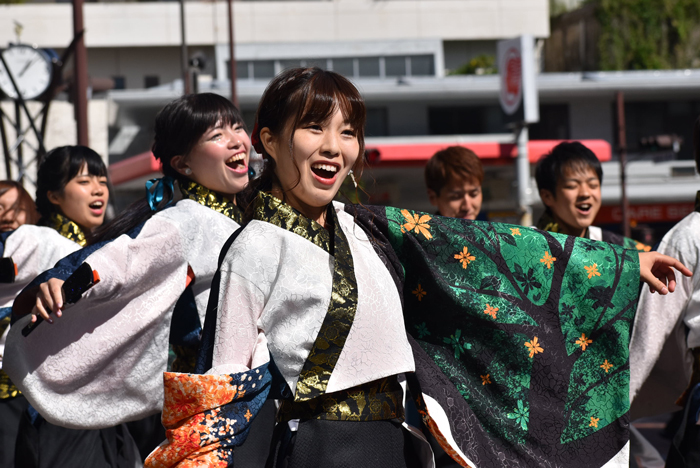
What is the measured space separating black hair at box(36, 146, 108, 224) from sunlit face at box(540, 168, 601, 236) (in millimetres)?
2170

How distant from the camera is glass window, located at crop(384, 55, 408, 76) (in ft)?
86.8

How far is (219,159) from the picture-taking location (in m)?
3.04

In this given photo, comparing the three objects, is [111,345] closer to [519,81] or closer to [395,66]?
[519,81]

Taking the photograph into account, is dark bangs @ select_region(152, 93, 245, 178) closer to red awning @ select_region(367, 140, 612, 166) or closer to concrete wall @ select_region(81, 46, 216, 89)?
red awning @ select_region(367, 140, 612, 166)

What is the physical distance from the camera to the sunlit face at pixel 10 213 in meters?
4.12

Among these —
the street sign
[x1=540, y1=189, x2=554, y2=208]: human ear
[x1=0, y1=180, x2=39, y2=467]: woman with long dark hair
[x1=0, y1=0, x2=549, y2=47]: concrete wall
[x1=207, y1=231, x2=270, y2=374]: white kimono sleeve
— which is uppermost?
[x1=0, y1=0, x2=549, y2=47]: concrete wall


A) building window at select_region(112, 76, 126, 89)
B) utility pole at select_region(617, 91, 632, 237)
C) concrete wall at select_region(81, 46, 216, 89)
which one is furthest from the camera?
concrete wall at select_region(81, 46, 216, 89)

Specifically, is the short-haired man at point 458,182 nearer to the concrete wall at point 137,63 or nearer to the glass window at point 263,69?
the glass window at point 263,69

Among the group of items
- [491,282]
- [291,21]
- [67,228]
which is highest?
[291,21]

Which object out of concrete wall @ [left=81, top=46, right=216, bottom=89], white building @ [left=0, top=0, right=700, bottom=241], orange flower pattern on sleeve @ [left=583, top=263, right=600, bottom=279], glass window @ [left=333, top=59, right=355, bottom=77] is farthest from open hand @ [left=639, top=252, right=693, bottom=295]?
concrete wall @ [left=81, top=46, right=216, bottom=89]

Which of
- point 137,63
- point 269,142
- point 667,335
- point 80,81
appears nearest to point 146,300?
point 269,142

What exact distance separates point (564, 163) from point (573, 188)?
0.13 m

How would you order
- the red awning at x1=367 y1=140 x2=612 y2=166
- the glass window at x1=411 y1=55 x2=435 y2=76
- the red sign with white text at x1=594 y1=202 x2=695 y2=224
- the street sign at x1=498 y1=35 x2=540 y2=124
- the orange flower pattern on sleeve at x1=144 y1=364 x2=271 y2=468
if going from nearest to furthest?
1. the orange flower pattern on sleeve at x1=144 y1=364 x2=271 y2=468
2. the street sign at x1=498 y1=35 x2=540 y2=124
3. the red awning at x1=367 y1=140 x2=612 y2=166
4. the red sign with white text at x1=594 y1=202 x2=695 y2=224
5. the glass window at x1=411 y1=55 x2=435 y2=76

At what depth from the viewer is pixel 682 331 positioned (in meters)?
3.00
